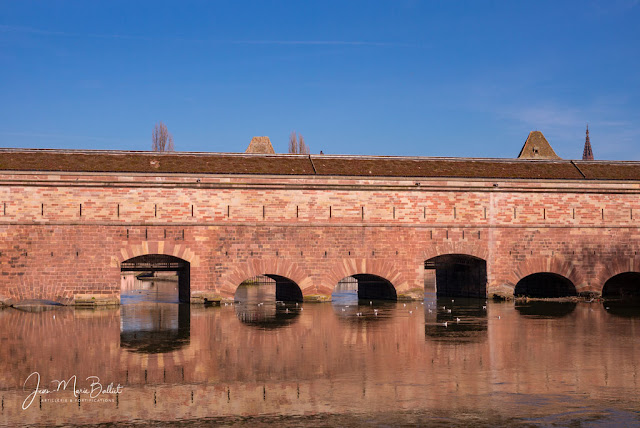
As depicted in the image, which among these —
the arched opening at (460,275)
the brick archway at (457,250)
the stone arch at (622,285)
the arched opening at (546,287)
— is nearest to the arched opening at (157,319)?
the brick archway at (457,250)

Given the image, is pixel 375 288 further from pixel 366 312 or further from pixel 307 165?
pixel 366 312

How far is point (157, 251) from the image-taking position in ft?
93.6

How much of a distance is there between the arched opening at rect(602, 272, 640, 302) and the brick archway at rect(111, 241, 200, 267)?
786 inches

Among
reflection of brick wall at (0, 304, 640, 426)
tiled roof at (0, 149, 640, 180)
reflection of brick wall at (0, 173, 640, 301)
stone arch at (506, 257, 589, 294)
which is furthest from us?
stone arch at (506, 257, 589, 294)

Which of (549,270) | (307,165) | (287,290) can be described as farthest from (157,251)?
(549,270)

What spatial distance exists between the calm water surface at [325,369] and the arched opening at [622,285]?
10.5 m

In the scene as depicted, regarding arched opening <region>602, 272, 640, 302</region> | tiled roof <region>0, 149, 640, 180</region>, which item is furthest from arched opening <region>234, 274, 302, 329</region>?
arched opening <region>602, 272, 640, 302</region>

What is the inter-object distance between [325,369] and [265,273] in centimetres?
1528

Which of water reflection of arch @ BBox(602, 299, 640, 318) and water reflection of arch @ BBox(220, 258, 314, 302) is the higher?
water reflection of arch @ BBox(220, 258, 314, 302)

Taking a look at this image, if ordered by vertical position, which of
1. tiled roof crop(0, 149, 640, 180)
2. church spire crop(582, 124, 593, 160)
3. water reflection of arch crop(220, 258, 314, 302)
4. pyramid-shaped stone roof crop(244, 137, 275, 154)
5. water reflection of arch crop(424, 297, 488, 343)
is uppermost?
church spire crop(582, 124, 593, 160)

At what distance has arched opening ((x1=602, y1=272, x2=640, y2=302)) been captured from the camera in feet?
113

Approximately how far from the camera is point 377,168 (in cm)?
3231

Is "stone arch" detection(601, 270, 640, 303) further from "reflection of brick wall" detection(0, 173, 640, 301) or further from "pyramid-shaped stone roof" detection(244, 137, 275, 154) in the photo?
"pyramid-shaped stone roof" detection(244, 137, 275, 154)

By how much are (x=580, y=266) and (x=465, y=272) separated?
17.8ft
